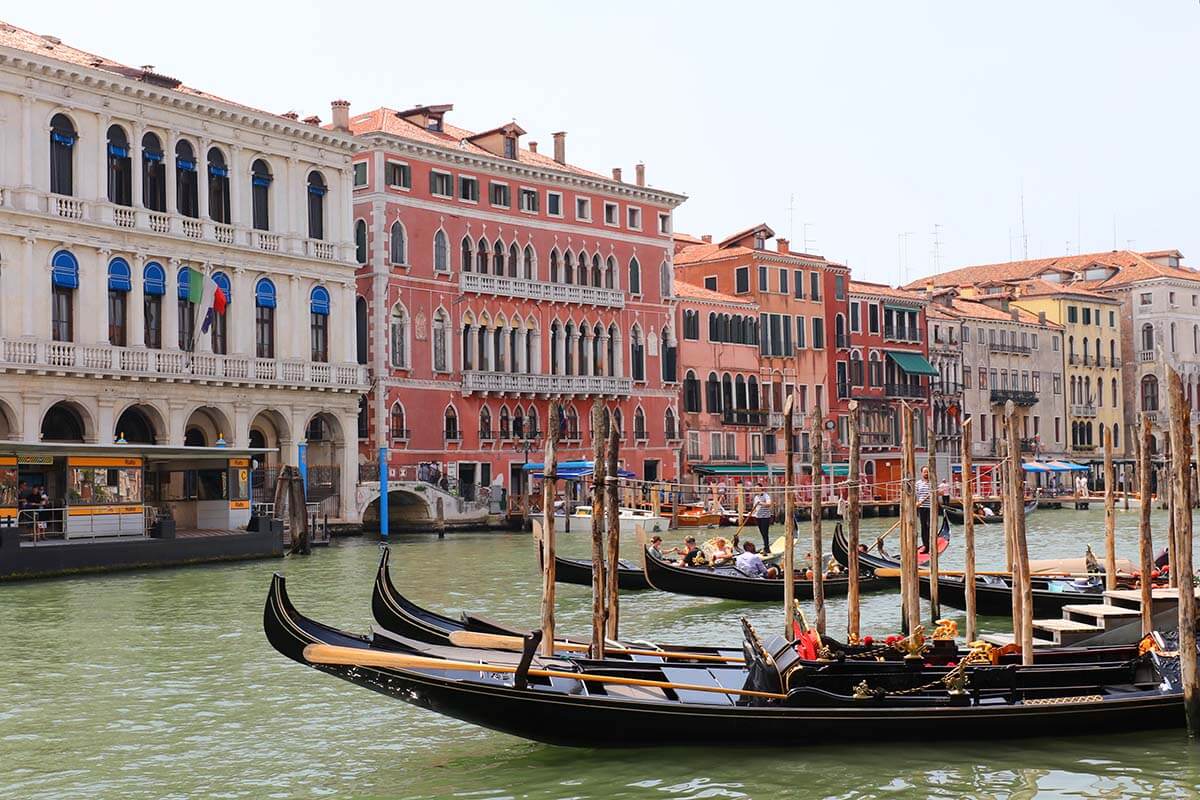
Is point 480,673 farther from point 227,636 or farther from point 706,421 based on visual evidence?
point 706,421

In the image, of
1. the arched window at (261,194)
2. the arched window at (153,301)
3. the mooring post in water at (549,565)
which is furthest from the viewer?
the arched window at (261,194)

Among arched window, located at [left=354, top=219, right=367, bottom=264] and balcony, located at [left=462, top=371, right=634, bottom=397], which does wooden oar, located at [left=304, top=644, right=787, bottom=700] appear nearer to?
arched window, located at [left=354, top=219, right=367, bottom=264]

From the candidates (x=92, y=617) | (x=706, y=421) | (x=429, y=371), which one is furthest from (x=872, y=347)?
(x=92, y=617)

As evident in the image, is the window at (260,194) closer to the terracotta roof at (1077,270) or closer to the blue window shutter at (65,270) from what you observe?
the blue window shutter at (65,270)

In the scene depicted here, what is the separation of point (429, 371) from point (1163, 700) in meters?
26.3

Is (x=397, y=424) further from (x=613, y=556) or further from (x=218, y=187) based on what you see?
(x=613, y=556)

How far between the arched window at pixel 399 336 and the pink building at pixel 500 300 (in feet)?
0.13

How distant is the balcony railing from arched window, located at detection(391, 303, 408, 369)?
82.9ft

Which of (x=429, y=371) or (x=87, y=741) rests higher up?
(x=429, y=371)

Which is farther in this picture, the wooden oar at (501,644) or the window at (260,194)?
the window at (260,194)

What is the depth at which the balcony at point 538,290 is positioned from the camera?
3556 cm

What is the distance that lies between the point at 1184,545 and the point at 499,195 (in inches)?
1098

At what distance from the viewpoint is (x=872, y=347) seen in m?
48.1

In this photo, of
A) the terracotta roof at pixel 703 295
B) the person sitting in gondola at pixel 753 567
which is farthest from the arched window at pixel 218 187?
the terracotta roof at pixel 703 295
